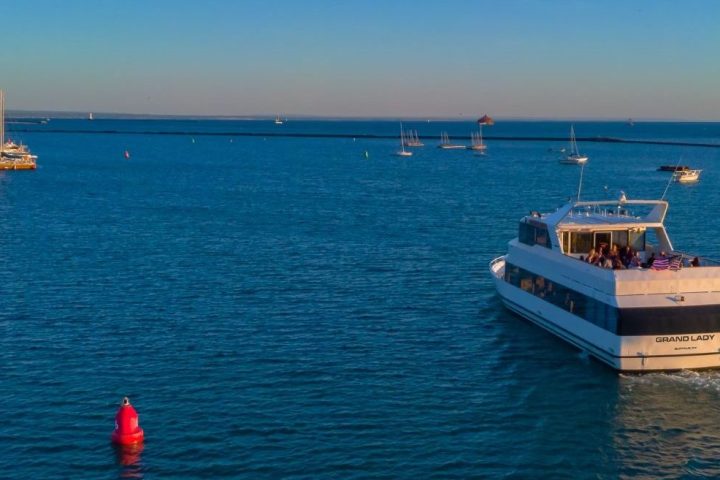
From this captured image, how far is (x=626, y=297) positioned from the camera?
3088cm

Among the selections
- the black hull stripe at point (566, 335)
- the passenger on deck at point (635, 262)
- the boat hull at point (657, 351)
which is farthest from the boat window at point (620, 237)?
the boat hull at point (657, 351)

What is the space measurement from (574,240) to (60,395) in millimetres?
21426

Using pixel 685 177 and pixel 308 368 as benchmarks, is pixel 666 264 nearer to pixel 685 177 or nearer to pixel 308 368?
pixel 308 368

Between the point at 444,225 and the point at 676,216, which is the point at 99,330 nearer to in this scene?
the point at 444,225

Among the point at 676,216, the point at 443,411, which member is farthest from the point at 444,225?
the point at 443,411

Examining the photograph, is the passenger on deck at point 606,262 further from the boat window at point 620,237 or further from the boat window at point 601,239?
the boat window at point 620,237

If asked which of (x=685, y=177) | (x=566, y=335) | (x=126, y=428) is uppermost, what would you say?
(x=685, y=177)

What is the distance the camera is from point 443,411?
2766cm

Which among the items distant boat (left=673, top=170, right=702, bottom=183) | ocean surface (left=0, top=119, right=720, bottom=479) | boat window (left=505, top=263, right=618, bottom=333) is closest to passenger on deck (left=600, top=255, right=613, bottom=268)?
boat window (left=505, top=263, right=618, bottom=333)

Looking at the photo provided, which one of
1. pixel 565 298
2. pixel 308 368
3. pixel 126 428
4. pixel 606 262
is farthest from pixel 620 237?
pixel 126 428

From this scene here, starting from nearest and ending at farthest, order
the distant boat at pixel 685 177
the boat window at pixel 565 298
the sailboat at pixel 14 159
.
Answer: the boat window at pixel 565 298 < the distant boat at pixel 685 177 < the sailboat at pixel 14 159

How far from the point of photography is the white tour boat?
30.5 m

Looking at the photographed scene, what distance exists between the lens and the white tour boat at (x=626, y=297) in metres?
30.5

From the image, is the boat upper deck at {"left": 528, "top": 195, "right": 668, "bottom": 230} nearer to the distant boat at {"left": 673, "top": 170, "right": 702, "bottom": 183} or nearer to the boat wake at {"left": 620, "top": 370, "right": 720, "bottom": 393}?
the boat wake at {"left": 620, "top": 370, "right": 720, "bottom": 393}
